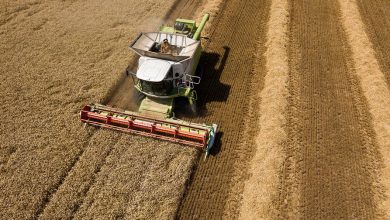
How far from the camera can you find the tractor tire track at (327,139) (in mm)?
11602

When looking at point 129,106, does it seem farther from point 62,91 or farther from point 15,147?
point 15,147

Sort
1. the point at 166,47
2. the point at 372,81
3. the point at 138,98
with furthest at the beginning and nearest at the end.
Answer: the point at 372,81
the point at 138,98
the point at 166,47

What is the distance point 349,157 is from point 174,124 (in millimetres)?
6440

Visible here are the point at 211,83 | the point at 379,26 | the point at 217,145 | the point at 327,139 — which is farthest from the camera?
the point at 379,26

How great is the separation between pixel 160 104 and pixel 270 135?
4.45m

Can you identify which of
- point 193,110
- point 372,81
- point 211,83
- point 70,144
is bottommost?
point 70,144

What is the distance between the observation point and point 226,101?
50.8 feet

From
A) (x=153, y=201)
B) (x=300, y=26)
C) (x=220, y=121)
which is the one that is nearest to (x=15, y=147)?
(x=153, y=201)

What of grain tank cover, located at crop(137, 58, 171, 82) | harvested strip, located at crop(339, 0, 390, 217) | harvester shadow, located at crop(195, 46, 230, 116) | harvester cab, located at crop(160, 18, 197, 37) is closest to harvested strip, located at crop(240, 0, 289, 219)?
harvester shadow, located at crop(195, 46, 230, 116)

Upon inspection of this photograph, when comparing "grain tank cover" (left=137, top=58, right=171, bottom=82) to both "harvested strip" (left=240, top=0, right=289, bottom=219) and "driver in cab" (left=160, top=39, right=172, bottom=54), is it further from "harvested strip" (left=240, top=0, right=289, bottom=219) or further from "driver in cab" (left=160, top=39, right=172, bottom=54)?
"harvested strip" (left=240, top=0, right=289, bottom=219)

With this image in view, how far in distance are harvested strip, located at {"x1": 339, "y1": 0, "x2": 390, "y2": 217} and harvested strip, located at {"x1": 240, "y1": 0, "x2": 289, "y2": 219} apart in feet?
11.6

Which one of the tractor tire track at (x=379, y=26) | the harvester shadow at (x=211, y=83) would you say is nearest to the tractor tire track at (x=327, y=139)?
the tractor tire track at (x=379, y=26)

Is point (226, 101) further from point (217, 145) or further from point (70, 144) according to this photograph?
point (70, 144)

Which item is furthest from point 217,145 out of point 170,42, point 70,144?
point 70,144
